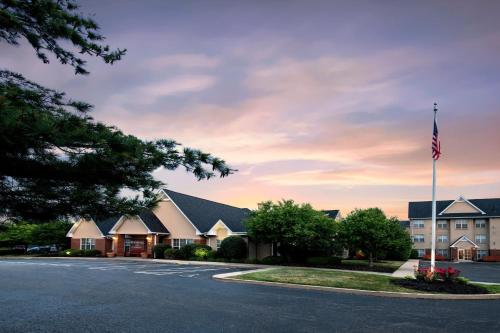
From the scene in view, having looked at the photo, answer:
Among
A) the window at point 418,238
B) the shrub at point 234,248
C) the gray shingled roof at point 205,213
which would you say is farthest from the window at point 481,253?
the shrub at point 234,248

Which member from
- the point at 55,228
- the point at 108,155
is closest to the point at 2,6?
the point at 108,155

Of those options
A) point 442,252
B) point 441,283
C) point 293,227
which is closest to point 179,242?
point 293,227

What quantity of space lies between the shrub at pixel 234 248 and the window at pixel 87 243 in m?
17.4

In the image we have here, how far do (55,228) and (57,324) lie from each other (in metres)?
44.2

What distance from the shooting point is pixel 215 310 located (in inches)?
497

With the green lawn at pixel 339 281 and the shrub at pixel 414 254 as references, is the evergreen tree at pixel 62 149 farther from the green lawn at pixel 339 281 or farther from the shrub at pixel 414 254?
the shrub at pixel 414 254

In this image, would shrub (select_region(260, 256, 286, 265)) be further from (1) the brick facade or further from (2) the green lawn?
(1) the brick facade

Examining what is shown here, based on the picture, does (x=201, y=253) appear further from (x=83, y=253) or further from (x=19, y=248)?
(x=19, y=248)

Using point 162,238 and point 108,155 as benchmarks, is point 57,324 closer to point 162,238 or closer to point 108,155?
point 108,155

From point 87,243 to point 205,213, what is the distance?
44.6 ft

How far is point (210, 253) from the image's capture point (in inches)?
1505

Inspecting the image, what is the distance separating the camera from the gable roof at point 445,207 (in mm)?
65963

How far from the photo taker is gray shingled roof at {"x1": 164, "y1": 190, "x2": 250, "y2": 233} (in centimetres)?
4344

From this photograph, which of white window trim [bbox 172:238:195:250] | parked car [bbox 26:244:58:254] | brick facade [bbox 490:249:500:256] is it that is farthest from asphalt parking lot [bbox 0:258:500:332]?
brick facade [bbox 490:249:500:256]
